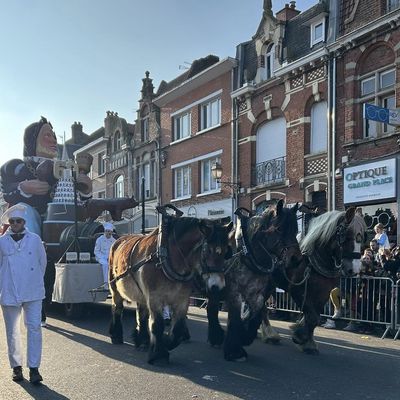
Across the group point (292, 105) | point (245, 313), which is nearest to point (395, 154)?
point (292, 105)

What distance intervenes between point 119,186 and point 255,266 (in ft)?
86.1

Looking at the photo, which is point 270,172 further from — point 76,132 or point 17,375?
point 76,132

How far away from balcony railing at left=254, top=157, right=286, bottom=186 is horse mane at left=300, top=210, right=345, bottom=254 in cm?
1082

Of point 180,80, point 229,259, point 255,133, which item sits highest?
point 180,80

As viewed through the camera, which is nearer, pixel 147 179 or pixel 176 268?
pixel 176 268

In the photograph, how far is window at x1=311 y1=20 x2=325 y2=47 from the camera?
16631 millimetres

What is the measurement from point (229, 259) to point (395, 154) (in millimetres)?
9019

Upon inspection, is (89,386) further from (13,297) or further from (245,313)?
(245,313)

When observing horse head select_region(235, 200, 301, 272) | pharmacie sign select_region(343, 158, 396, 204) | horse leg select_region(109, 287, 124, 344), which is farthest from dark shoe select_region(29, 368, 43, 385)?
pharmacie sign select_region(343, 158, 396, 204)

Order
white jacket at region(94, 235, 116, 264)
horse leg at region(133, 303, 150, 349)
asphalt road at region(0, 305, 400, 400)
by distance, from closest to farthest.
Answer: asphalt road at region(0, 305, 400, 400)
horse leg at region(133, 303, 150, 349)
white jacket at region(94, 235, 116, 264)

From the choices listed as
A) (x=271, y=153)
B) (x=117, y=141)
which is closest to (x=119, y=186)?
(x=117, y=141)

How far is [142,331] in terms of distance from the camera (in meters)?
7.02

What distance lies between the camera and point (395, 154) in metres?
13.7

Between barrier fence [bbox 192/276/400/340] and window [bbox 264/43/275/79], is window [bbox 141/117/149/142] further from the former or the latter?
barrier fence [bbox 192/276/400/340]
